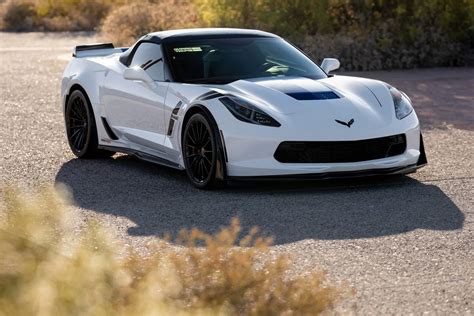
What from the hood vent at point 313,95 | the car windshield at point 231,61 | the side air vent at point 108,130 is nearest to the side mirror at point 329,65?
the car windshield at point 231,61

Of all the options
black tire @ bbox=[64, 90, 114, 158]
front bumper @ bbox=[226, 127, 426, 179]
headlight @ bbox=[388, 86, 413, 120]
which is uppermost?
headlight @ bbox=[388, 86, 413, 120]

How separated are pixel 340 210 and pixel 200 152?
150 cm

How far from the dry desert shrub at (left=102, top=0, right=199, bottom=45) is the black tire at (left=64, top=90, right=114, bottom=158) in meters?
12.4

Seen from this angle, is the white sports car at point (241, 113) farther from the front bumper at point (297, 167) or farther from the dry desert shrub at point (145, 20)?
the dry desert shrub at point (145, 20)

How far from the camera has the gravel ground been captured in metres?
6.70

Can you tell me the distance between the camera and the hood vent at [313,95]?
9.74 metres

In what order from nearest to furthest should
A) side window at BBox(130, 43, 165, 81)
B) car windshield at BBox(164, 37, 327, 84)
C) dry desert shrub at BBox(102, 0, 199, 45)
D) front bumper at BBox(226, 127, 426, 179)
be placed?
front bumper at BBox(226, 127, 426, 179)
car windshield at BBox(164, 37, 327, 84)
side window at BBox(130, 43, 165, 81)
dry desert shrub at BBox(102, 0, 199, 45)

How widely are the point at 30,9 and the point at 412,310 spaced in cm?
3468

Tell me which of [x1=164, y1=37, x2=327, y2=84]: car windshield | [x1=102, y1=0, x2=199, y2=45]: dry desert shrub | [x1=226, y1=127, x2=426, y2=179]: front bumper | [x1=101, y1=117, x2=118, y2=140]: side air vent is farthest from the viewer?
[x1=102, y1=0, x2=199, y2=45]: dry desert shrub

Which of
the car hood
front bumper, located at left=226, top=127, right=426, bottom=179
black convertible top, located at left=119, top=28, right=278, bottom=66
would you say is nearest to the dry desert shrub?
black convertible top, located at left=119, top=28, right=278, bottom=66

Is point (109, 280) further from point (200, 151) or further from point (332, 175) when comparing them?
point (200, 151)

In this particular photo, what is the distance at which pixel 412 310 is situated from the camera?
6004mm

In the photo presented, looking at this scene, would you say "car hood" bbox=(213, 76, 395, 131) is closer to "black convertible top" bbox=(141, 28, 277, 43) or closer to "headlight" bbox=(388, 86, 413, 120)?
"headlight" bbox=(388, 86, 413, 120)

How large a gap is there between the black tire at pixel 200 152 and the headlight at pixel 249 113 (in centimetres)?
23
